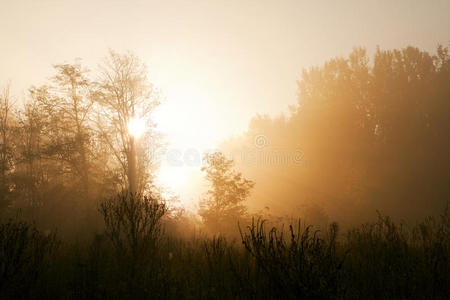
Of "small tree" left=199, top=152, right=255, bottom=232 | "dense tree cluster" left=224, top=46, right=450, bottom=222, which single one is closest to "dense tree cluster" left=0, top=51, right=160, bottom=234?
"small tree" left=199, top=152, right=255, bottom=232

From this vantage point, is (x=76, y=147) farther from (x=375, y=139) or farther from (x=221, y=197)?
(x=375, y=139)

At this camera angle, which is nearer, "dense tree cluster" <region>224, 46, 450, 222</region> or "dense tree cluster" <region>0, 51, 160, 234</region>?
"dense tree cluster" <region>0, 51, 160, 234</region>

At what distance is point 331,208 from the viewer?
28.9m

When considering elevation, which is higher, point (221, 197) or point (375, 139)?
point (375, 139)

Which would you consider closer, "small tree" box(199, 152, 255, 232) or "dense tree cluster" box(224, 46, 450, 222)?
"small tree" box(199, 152, 255, 232)

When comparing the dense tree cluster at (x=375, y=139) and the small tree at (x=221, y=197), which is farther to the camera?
the dense tree cluster at (x=375, y=139)

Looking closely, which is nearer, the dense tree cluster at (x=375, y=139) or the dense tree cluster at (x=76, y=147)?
the dense tree cluster at (x=76, y=147)

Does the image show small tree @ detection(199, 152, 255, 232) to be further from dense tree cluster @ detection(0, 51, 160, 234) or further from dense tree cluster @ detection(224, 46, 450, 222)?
dense tree cluster @ detection(224, 46, 450, 222)

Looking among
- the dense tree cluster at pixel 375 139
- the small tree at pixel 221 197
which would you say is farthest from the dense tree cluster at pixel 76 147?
the dense tree cluster at pixel 375 139

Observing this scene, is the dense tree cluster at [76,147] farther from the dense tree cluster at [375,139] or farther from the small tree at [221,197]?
the dense tree cluster at [375,139]

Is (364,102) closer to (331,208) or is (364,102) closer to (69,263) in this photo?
(331,208)

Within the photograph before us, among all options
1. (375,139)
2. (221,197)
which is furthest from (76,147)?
(375,139)

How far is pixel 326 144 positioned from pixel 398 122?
10.1 metres

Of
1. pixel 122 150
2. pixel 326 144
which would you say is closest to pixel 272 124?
pixel 326 144
